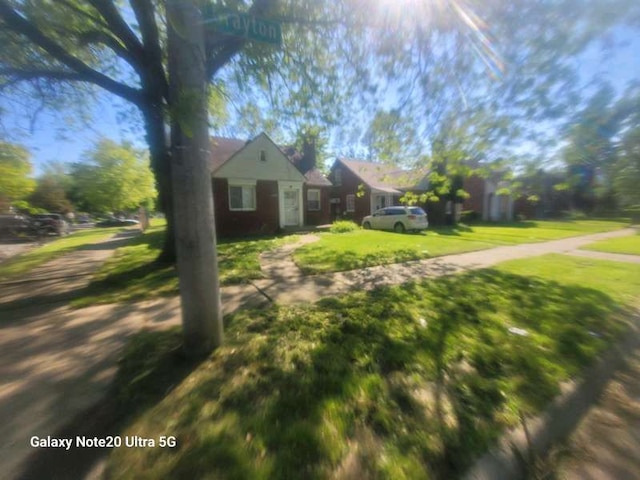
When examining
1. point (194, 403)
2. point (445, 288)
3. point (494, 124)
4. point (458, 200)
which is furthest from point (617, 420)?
point (458, 200)

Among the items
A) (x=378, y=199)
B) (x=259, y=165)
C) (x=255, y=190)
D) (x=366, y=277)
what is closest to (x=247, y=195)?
(x=255, y=190)

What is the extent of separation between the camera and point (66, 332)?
148 inches

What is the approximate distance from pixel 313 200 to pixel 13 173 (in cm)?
1509

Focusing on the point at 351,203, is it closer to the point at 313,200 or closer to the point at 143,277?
the point at 313,200

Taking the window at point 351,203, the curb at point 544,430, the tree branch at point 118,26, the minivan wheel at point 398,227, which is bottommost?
the curb at point 544,430

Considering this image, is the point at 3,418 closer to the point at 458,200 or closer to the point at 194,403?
the point at 194,403

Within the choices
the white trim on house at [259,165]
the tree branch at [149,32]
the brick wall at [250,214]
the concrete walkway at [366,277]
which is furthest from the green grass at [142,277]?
the white trim on house at [259,165]

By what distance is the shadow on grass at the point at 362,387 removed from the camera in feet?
6.04

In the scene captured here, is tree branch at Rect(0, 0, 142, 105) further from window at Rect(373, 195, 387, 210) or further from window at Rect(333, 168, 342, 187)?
window at Rect(333, 168, 342, 187)

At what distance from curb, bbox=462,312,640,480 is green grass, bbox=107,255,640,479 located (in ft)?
0.24

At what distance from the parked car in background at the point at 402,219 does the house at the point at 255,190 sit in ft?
17.7

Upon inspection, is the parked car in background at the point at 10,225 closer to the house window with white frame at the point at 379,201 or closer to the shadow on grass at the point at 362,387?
the shadow on grass at the point at 362,387

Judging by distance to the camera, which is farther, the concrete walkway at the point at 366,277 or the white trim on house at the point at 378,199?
the white trim on house at the point at 378,199

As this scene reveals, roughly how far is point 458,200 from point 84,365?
26990mm
